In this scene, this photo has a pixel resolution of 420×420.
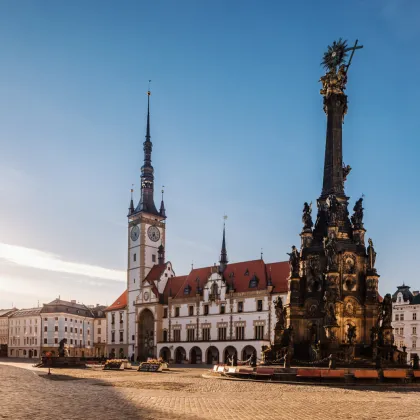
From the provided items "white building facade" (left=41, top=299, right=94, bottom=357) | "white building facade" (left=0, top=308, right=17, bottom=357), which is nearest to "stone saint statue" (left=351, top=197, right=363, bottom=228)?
"white building facade" (left=41, top=299, right=94, bottom=357)

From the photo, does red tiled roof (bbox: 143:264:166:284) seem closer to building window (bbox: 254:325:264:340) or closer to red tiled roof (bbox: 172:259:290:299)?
red tiled roof (bbox: 172:259:290:299)

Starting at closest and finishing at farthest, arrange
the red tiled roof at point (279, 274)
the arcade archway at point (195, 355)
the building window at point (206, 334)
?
the red tiled roof at point (279, 274) < the building window at point (206, 334) < the arcade archway at point (195, 355)

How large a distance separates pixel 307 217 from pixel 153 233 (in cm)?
5876

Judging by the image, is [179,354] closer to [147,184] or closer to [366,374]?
[147,184]

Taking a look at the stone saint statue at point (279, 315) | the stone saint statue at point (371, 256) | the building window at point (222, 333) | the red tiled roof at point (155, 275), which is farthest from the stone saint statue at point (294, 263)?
the red tiled roof at point (155, 275)

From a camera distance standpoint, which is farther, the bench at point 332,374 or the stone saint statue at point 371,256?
the stone saint statue at point 371,256

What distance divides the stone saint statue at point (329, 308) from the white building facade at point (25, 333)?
91.9 m

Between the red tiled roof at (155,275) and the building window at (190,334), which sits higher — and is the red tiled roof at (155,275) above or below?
above

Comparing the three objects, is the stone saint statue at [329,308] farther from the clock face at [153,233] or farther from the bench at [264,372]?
the clock face at [153,233]

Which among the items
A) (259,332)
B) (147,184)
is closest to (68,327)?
(147,184)

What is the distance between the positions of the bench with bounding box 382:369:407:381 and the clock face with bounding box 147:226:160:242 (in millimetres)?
→ 66389

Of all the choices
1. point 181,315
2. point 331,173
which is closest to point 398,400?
point 331,173

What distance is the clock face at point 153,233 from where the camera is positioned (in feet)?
299

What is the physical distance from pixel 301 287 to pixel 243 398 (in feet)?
47.7
